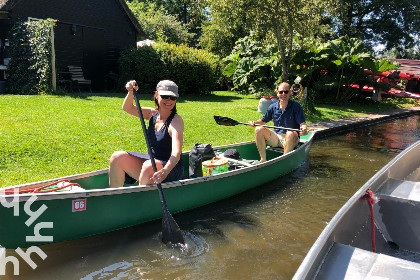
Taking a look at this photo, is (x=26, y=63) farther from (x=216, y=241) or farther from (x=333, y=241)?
(x=333, y=241)

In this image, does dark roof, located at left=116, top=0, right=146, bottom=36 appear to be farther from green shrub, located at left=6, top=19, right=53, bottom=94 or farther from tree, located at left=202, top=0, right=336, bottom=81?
tree, located at left=202, top=0, right=336, bottom=81

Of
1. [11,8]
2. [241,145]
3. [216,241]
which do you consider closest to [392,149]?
[241,145]

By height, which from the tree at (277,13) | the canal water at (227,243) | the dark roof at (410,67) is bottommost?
the canal water at (227,243)

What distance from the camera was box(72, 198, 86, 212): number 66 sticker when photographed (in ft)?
12.8

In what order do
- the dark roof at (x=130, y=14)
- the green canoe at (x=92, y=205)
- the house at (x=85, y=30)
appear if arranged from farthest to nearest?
1. the dark roof at (x=130, y=14)
2. the house at (x=85, y=30)
3. the green canoe at (x=92, y=205)

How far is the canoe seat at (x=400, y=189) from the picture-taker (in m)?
3.44

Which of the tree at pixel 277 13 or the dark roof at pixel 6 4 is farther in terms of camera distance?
the dark roof at pixel 6 4

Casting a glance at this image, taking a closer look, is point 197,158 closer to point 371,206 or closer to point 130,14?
point 371,206

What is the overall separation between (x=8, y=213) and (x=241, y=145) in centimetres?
465

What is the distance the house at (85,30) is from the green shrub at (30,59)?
2.11 feet

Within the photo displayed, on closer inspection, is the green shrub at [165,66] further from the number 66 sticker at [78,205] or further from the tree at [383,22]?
the tree at [383,22]

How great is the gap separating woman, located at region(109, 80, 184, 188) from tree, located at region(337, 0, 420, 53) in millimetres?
32158

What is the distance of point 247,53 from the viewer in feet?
63.5

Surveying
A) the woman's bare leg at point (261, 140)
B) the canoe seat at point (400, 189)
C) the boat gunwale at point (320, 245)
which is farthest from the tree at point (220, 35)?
the boat gunwale at point (320, 245)
